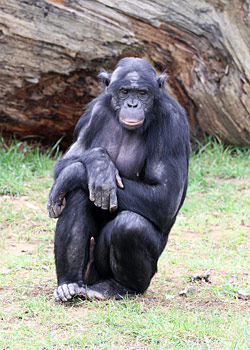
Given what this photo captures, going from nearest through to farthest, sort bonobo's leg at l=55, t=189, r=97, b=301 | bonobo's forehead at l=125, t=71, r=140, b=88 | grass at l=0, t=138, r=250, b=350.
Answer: grass at l=0, t=138, r=250, b=350, bonobo's leg at l=55, t=189, r=97, b=301, bonobo's forehead at l=125, t=71, r=140, b=88

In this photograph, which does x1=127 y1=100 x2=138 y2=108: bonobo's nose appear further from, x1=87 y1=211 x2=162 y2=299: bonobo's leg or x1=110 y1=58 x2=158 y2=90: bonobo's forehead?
x1=87 y1=211 x2=162 y2=299: bonobo's leg

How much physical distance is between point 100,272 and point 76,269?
292 millimetres

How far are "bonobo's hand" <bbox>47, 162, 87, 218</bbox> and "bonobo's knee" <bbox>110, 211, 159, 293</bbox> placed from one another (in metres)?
0.40

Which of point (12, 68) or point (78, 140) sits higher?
point (78, 140)

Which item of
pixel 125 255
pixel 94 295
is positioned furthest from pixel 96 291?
pixel 125 255

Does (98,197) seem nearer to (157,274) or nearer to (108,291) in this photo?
(108,291)

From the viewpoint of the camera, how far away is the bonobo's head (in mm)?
4473

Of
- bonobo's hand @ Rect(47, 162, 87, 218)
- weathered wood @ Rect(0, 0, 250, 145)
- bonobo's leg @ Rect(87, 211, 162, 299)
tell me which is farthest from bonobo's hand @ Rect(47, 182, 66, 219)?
weathered wood @ Rect(0, 0, 250, 145)

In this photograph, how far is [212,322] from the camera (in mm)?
3961

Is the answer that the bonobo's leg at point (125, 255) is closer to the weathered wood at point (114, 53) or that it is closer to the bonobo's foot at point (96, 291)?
the bonobo's foot at point (96, 291)

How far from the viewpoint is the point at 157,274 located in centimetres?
534

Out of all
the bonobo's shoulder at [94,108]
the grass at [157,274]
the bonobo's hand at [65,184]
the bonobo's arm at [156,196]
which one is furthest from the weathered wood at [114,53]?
the bonobo's arm at [156,196]

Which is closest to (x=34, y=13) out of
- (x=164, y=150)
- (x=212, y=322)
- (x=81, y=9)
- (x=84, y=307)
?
(x=81, y=9)

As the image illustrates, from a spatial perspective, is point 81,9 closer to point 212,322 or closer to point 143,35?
point 143,35
